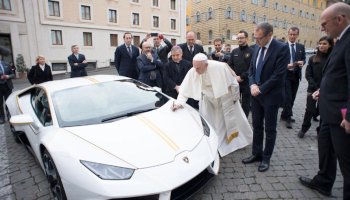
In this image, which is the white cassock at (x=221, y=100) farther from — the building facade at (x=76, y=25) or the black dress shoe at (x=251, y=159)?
the building facade at (x=76, y=25)

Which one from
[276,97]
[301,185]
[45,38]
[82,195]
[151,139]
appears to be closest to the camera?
[82,195]

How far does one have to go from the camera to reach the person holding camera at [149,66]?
5.16m

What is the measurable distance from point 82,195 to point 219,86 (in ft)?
7.59

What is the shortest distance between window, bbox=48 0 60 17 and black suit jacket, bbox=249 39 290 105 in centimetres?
2510

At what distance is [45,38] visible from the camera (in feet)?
74.3

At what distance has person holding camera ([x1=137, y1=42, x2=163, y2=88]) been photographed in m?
5.16

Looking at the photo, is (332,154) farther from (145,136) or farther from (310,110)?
(145,136)

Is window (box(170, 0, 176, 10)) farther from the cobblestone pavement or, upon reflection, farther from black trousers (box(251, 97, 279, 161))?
black trousers (box(251, 97, 279, 161))

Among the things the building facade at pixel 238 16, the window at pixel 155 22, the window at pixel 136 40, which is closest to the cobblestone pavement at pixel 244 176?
the window at pixel 136 40

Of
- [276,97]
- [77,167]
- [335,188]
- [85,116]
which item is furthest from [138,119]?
[335,188]

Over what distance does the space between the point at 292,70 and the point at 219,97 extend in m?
2.23

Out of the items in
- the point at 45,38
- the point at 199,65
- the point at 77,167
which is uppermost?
the point at 45,38

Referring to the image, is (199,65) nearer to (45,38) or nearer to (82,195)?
(82,195)

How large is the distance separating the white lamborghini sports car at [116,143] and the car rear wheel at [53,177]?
0.03 feet
